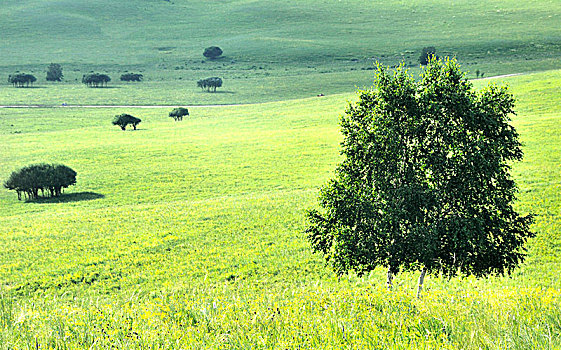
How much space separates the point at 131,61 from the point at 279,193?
6142 inches

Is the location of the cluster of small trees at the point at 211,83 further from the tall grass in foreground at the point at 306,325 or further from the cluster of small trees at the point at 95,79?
the tall grass in foreground at the point at 306,325

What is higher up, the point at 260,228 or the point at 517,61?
the point at 517,61

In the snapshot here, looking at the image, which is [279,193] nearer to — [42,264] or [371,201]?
[42,264]

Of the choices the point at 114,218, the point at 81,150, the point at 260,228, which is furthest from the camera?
the point at 81,150

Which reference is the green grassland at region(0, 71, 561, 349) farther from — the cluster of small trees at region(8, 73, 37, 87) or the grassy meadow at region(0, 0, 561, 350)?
the cluster of small trees at region(8, 73, 37, 87)

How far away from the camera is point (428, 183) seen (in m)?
14.0

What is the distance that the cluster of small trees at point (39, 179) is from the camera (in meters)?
45.2

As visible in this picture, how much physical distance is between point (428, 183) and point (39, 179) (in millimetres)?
41004

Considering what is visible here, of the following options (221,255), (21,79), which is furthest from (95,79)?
(221,255)

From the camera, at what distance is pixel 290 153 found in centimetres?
5872

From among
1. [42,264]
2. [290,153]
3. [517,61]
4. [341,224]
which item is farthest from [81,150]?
[517,61]

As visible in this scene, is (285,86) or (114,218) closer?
(114,218)

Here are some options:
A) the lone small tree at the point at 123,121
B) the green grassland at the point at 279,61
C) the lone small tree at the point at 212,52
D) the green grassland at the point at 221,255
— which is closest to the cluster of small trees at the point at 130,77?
the green grassland at the point at 279,61

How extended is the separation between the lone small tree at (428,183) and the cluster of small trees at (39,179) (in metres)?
37.9
